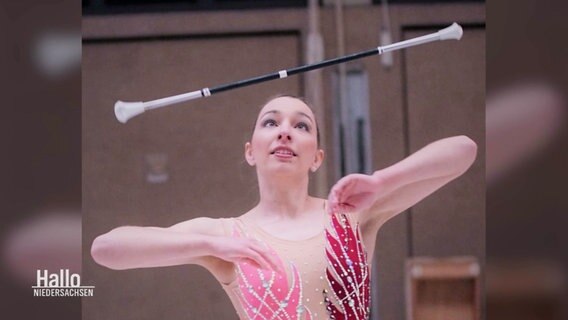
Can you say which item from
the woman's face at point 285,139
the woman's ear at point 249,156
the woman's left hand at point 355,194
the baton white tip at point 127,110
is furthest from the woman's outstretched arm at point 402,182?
the baton white tip at point 127,110

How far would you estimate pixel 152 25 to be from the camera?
7.18ft

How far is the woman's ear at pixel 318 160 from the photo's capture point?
2088 mm

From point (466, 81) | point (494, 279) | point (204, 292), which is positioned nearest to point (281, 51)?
point (466, 81)

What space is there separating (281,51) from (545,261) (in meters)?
0.86

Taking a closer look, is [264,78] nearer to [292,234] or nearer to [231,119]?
[231,119]

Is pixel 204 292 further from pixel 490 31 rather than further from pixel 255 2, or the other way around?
pixel 490 31

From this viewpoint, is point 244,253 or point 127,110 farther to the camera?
point 127,110

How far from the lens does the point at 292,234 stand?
2.06m

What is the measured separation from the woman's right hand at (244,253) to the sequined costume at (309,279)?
12 millimetres

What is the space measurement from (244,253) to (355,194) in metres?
0.30

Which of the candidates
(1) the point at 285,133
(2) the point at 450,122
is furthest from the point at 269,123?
(2) the point at 450,122

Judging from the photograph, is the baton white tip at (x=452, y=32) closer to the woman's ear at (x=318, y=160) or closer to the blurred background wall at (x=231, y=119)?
the blurred background wall at (x=231, y=119)

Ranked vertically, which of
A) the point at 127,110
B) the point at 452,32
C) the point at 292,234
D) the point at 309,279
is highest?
the point at 452,32

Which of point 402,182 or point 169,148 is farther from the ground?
point 169,148
